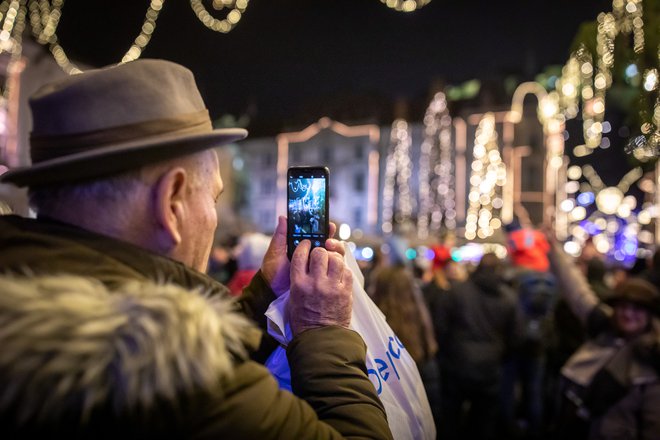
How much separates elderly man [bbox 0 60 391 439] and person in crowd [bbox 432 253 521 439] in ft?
13.8

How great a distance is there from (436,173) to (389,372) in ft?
89.1

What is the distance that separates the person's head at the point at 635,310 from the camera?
3.18m

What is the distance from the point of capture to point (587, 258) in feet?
24.3

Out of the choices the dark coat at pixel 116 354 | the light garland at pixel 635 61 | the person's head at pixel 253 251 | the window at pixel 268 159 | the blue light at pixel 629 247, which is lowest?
the blue light at pixel 629 247

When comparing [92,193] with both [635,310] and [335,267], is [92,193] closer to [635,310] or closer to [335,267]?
[335,267]

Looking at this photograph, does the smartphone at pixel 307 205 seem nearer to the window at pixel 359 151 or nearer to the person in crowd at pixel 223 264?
the person in crowd at pixel 223 264

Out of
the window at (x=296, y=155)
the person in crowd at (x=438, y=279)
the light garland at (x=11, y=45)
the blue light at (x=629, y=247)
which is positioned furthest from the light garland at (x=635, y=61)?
the window at (x=296, y=155)

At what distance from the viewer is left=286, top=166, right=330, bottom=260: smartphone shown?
1.58m

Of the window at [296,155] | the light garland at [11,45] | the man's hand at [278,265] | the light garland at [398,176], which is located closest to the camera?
the man's hand at [278,265]

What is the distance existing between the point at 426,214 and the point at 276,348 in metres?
26.4

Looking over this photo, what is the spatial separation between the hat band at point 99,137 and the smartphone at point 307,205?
0.51m

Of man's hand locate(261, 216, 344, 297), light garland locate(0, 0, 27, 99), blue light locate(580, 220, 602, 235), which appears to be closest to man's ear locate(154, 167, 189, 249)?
man's hand locate(261, 216, 344, 297)

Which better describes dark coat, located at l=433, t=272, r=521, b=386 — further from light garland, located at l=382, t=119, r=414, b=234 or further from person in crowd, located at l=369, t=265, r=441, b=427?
Result: light garland, located at l=382, t=119, r=414, b=234

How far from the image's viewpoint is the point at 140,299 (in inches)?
37.1
